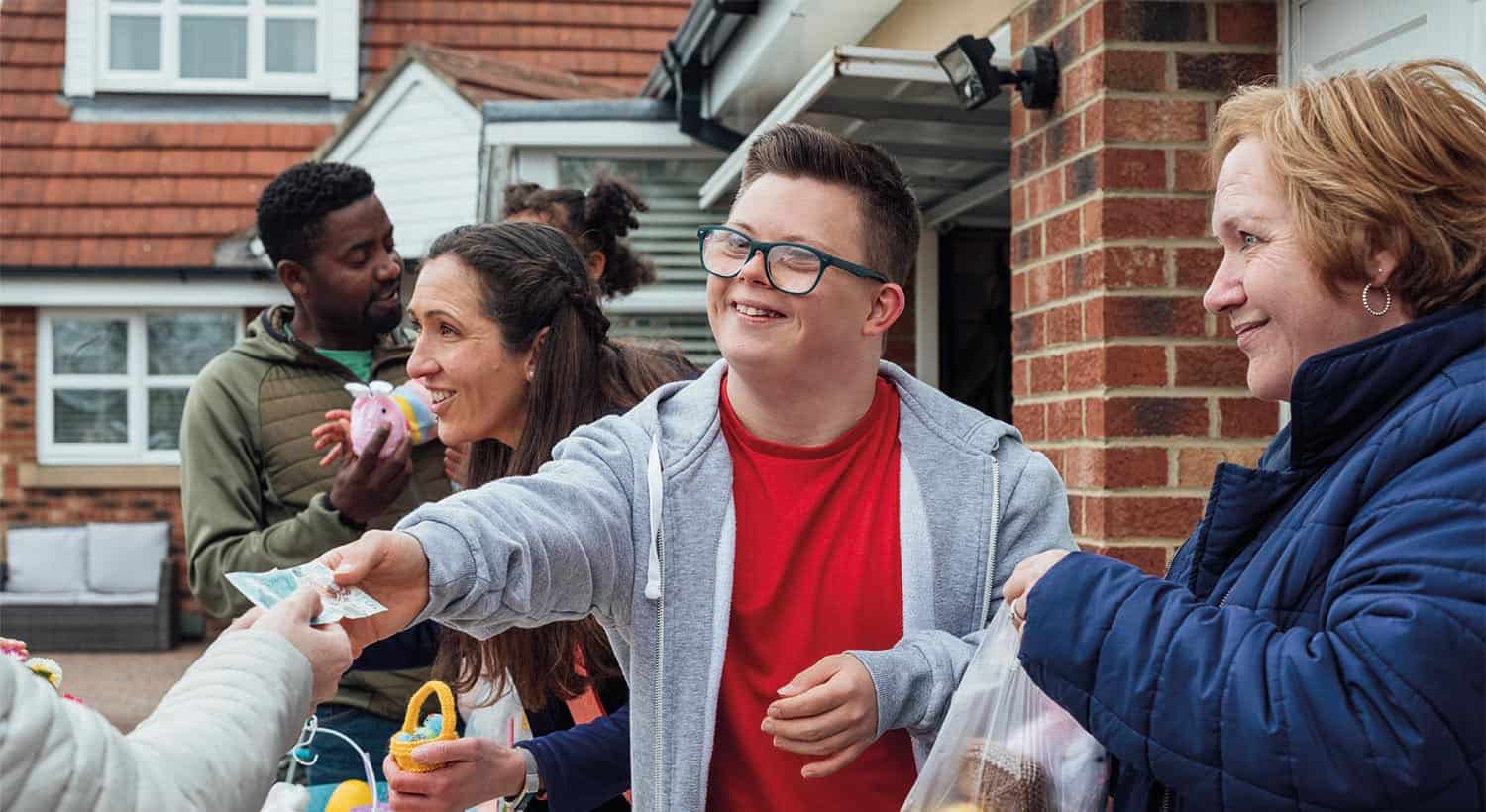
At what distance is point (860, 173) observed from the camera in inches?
81.0

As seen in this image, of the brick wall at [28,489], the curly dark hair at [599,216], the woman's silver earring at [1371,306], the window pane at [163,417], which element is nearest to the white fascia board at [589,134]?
the curly dark hair at [599,216]

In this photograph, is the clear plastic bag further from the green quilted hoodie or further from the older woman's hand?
the green quilted hoodie

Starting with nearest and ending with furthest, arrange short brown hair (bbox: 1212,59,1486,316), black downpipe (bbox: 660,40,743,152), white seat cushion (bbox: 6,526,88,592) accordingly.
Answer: short brown hair (bbox: 1212,59,1486,316), black downpipe (bbox: 660,40,743,152), white seat cushion (bbox: 6,526,88,592)

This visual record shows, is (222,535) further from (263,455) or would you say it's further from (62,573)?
(62,573)

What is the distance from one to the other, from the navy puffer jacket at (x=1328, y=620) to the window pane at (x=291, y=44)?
13.0 meters

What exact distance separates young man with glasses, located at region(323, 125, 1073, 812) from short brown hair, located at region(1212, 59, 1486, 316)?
0.61 m

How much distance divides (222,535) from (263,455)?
241 millimetres

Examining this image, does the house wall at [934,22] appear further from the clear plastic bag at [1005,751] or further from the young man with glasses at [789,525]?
the clear plastic bag at [1005,751]

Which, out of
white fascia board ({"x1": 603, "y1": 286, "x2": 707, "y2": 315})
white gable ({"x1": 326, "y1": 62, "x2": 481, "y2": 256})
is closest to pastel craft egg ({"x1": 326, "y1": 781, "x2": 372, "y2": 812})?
white fascia board ({"x1": 603, "y1": 286, "x2": 707, "y2": 315})

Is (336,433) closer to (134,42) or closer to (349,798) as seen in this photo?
(349,798)

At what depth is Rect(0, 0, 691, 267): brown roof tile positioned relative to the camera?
481 inches

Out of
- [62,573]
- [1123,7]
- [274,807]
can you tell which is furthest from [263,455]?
[62,573]

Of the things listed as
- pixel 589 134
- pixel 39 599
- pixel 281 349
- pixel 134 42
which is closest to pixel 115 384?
pixel 39 599

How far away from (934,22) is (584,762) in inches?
139
